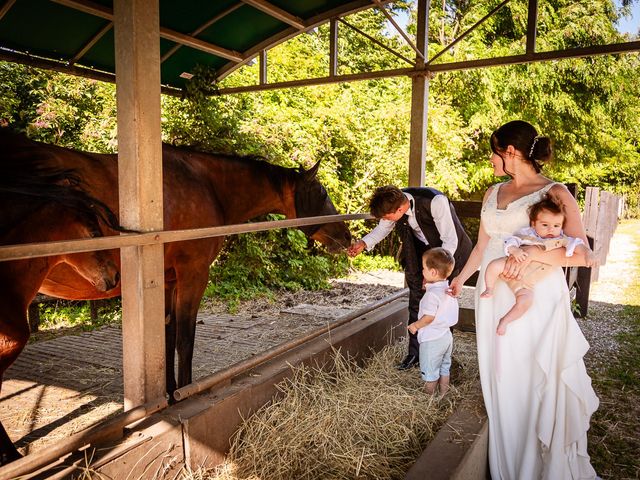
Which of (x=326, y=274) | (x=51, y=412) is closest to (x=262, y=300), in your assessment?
(x=326, y=274)

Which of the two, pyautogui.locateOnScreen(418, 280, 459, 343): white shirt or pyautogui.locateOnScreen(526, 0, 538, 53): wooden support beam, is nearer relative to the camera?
pyautogui.locateOnScreen(418, 280, 459, 343): white shirt

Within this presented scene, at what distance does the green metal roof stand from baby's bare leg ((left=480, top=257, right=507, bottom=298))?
3798 millimetres

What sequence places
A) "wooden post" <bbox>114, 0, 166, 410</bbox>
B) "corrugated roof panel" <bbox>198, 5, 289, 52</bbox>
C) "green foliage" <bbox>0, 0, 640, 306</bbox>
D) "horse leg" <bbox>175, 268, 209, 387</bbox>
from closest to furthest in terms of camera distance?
"wooden post" <bbox>114, 0, 166, 410</bbox>, "horse leg" <bbox>175, 268, 209, 387</bbox>, "corrugated roof panel" <bbox>198, 5, 289, 52</bbox>, "green foliage" <bbox>0, 0, 640, 306</bbox>

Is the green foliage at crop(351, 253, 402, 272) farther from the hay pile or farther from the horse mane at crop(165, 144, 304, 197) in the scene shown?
the hay pile

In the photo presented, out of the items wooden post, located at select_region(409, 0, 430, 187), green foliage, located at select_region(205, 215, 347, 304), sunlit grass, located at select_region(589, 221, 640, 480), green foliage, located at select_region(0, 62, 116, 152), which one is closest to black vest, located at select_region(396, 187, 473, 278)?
sunlit grass, located at select_region(589, 221, 640, 480)

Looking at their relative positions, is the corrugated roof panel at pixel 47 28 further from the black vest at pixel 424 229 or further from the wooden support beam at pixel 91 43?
the black vest at pixel 424 229

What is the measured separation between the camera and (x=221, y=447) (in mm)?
2572

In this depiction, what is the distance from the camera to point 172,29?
211 inches

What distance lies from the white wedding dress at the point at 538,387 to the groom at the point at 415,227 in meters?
0.97

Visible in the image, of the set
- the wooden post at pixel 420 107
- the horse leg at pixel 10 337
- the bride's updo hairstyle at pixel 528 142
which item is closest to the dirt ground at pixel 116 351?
the horse leg at pixel 10 337

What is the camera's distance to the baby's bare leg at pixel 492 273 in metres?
2.48

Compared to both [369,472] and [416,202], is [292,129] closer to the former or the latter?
[416,202]

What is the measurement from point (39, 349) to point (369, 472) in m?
3.82

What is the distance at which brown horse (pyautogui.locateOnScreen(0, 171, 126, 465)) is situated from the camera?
231 cm
